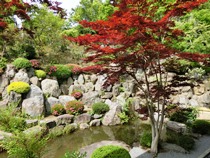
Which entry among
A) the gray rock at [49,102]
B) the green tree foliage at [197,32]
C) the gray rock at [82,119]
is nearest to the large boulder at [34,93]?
the gray rock at [49,102]

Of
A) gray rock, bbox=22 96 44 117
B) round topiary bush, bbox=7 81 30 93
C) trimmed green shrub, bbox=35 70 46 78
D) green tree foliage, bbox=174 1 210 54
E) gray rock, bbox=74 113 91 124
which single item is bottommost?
gray rock, bbox=74 113 91 124

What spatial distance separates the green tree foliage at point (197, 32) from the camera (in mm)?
11719

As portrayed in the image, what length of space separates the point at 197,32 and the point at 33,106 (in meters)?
11.7

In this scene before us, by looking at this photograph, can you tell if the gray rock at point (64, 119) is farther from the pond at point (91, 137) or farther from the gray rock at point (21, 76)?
the gray rock at point (21, 76)

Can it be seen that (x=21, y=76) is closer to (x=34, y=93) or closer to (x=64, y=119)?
(x=34, y=93)

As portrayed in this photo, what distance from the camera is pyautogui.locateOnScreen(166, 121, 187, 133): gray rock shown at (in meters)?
6.81

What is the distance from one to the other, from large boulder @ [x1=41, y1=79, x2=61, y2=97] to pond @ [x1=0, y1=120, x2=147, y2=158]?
147 inches

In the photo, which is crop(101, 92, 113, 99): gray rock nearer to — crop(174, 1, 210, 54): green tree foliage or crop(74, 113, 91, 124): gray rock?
crop(74, 113, 91, 124): gray rock

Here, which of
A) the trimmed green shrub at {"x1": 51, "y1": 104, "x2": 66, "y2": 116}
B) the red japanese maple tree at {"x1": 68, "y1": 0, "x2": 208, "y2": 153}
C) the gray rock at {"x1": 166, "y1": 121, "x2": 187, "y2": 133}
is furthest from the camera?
the trimmed green shrub at {"x1": 51, "y1": 104, "x2": 66, "y2": 116}

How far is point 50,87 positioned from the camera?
11.3m

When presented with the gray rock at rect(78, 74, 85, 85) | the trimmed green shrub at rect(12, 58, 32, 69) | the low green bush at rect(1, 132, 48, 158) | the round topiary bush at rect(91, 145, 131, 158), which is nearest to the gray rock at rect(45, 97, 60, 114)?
the trimmed green shrub at rect(12, 58, 32, 69)

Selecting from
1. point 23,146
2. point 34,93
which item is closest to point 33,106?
point 34,93

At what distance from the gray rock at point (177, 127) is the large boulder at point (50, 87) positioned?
6932 millimetres

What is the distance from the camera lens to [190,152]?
5230 millimetres
